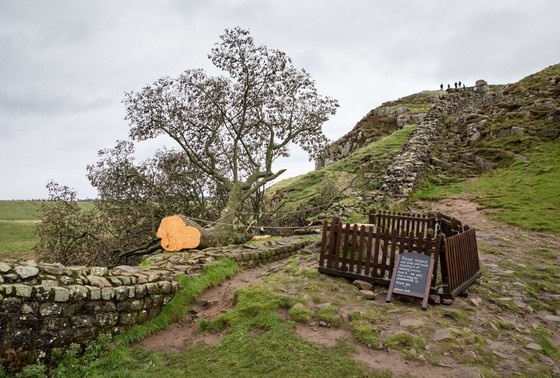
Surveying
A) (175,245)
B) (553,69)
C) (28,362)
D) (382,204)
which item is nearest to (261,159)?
(382,204)

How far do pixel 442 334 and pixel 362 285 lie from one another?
83.1 inches

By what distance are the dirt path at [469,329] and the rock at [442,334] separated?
A: 302mm

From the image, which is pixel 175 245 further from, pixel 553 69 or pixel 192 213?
pixel 553 69

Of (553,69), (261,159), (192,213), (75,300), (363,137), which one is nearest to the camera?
(75,300)

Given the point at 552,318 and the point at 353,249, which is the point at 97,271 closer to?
the point at 353,249

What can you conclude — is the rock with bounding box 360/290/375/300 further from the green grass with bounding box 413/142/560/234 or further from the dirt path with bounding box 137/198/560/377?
the green grass with bounding box 413/142/560/234

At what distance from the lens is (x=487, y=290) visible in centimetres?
750

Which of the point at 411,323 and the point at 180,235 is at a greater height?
the point at 180,235

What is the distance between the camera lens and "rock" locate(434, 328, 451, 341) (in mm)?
5406

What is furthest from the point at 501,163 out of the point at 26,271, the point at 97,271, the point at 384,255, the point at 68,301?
the point at 26,271

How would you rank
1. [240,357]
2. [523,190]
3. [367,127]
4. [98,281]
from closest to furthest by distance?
[240,357] → [98,281] → [523,190] → [367,127]

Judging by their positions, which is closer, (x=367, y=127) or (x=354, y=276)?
(x=354, y=276)

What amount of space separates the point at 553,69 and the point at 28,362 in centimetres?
3999

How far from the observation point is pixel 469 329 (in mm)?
5773
